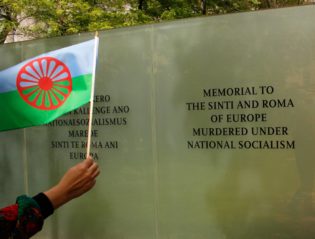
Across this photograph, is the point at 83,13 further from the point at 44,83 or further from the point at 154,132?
the point at 44,83

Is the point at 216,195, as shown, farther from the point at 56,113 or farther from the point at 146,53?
the point at 56,113

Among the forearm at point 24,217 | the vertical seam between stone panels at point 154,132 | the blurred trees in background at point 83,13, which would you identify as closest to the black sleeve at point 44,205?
the forearm at point 24,217

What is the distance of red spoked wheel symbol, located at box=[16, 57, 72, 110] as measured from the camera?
3.48 m

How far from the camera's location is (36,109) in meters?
3.55

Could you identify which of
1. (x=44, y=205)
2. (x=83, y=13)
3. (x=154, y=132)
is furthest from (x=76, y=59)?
(x=83, y=13)

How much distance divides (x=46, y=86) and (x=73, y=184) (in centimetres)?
158

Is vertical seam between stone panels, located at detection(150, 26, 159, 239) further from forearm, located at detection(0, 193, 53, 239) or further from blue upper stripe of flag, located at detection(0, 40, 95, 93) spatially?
forearm, located at detection(0, 193, 53, 239)

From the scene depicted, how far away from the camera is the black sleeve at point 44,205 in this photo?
1951mm

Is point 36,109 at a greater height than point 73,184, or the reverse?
point 36,109

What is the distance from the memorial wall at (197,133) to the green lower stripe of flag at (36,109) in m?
1.55

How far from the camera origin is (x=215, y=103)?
4703 mm

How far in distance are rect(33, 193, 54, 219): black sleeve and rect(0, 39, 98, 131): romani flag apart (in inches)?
61.5

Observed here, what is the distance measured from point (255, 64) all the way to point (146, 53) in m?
1.20

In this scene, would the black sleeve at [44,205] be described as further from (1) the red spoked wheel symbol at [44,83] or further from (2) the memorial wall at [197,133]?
(2) the memorial wall at [197,133]
